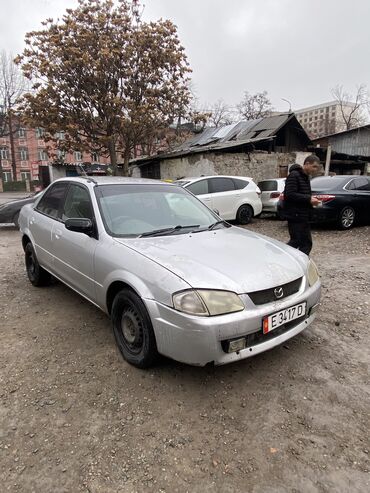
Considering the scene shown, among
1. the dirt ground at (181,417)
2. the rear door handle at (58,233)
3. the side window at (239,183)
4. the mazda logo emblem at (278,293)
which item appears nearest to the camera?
the dirt ground at (181,417)

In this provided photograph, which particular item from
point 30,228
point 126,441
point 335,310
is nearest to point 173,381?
point 126,441

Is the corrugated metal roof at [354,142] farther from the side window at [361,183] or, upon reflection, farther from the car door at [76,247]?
the car door at [76,247]

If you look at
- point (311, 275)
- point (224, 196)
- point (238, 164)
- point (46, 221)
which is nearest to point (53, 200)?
point (46, 221)

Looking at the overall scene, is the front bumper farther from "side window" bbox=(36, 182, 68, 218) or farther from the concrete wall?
the concrete wall

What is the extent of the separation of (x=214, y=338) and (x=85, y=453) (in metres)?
1.02

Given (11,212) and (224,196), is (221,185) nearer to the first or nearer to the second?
(224,196)

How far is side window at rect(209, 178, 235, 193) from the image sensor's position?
9.60 metres

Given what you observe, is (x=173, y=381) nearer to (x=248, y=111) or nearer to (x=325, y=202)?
(x=325, y=202)

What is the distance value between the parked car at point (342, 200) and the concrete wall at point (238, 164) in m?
7.17

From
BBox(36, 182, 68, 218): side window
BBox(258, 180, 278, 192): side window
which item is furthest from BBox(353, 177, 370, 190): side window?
BBox(36, 182, 68, 218): side window

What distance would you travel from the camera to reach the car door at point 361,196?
8.47 m

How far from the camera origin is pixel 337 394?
94.3 inches

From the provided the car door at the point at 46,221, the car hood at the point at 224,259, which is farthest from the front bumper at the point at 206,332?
the car door at the point at 46,221

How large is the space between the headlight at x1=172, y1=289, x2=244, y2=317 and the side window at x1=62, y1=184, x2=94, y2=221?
1.49 metres
